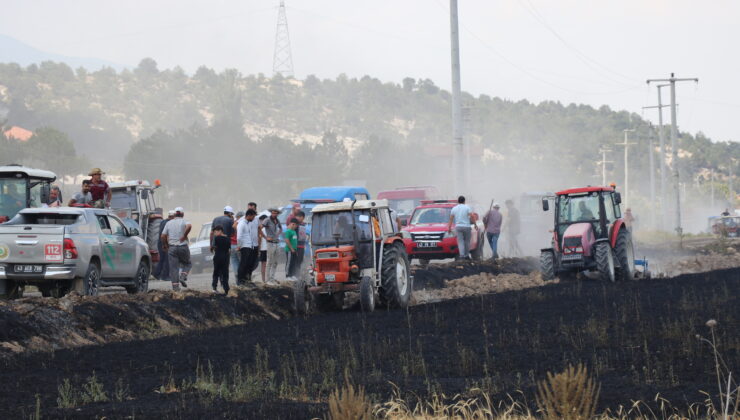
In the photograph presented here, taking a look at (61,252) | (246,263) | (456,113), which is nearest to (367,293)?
(246,263)

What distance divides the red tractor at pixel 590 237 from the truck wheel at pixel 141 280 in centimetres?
921

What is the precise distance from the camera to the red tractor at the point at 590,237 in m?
24.9

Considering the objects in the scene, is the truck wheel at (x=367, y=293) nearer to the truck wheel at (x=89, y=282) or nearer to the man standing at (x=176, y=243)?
the truck wheel at (x=89, y=282)

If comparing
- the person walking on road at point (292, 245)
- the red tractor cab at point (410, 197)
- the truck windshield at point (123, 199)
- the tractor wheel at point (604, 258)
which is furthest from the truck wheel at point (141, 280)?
the red tractor cab at point (410, 197)

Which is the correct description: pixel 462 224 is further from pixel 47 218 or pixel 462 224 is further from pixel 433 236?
pixel 47 218

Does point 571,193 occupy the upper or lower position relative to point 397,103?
lower

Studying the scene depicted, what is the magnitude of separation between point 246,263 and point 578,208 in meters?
8.10

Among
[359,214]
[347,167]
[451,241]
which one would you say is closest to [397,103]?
[347,167]

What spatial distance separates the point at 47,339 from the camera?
15.4 metres

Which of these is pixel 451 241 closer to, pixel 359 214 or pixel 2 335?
pixel 359 214

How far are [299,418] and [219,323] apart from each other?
10.3m

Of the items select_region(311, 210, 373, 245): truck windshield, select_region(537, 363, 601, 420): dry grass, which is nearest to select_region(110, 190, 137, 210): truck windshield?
select_region(311, 210, 373, 245): truck windshield

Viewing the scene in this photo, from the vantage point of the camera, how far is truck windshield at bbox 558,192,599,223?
25484 mm

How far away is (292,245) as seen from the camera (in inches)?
935
